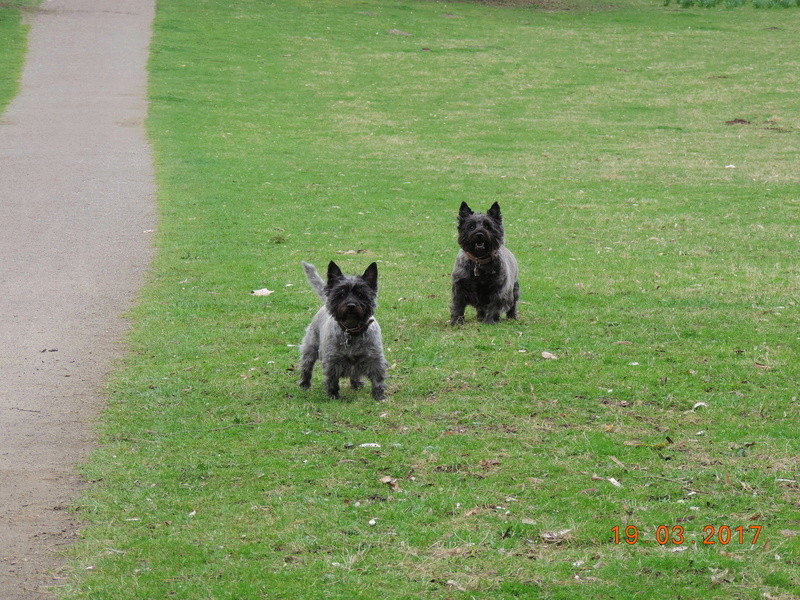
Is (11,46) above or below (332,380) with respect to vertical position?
above

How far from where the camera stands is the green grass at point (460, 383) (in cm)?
774

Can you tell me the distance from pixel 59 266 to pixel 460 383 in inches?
408

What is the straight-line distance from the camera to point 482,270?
14922mm

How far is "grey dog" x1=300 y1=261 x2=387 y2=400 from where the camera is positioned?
37.4ft

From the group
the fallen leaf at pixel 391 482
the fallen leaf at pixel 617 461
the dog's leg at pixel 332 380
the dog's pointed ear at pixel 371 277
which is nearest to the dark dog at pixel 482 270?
the dog's pointed ear at pixel 371 277

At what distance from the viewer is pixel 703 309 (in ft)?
51.8

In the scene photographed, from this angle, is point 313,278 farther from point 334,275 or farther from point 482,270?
point 482,270

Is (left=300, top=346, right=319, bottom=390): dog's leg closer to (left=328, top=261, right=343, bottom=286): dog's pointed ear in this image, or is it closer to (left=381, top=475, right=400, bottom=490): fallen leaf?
(left=328, top=261, right=343, bottom=286): dog's pointed ear

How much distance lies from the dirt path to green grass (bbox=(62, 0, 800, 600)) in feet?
1.29

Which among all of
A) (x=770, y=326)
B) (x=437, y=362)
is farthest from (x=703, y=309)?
(x=437, y=362)

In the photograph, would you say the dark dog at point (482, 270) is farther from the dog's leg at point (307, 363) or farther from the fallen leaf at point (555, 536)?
the fallen leaf at point (555, 536)
